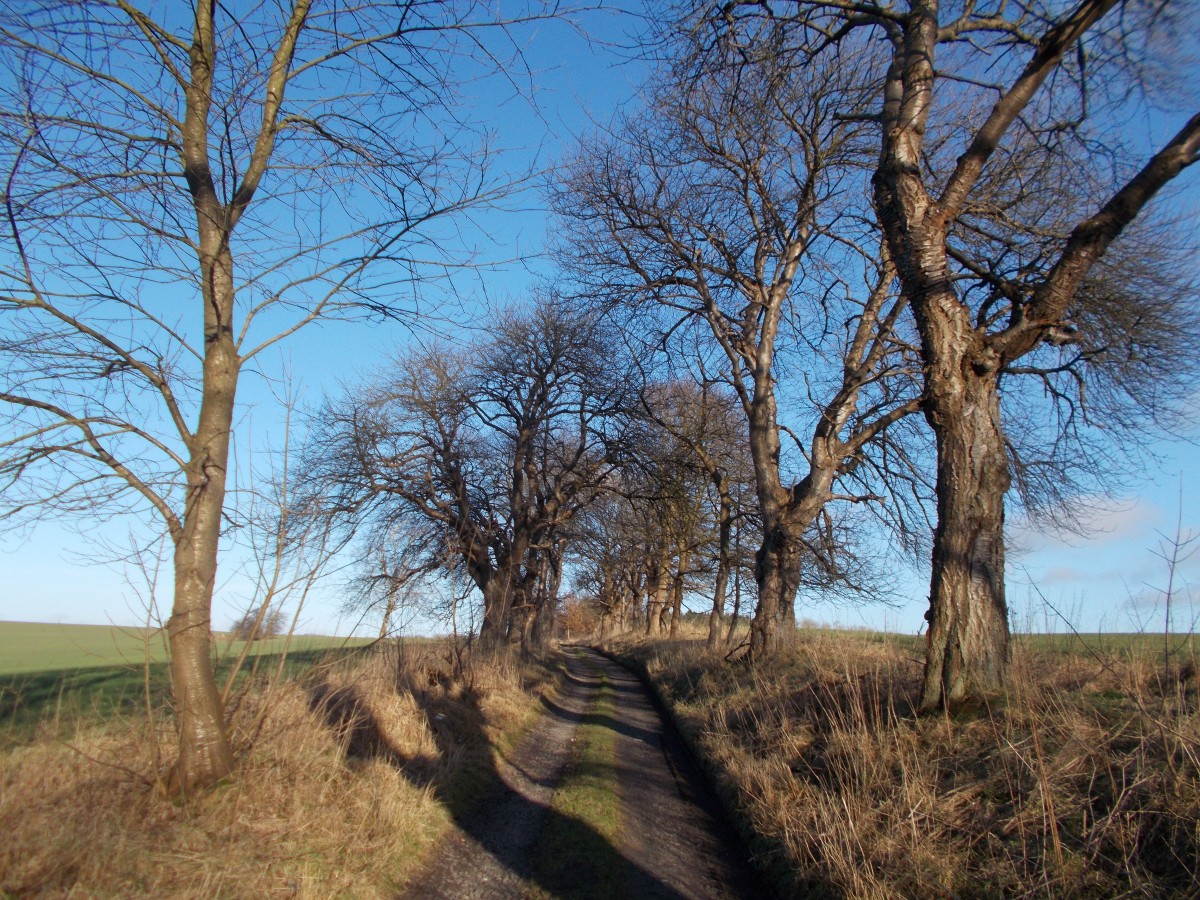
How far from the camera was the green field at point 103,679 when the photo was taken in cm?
464

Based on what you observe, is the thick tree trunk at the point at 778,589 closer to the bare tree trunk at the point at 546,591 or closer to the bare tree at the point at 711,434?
the bare tree at the point at 711,434

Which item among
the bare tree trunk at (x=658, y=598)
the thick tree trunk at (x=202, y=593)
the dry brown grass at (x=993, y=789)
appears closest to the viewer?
the dry brown grass at (x=993, y=789)

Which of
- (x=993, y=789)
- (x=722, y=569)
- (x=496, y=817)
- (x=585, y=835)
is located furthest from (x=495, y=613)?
(x=993, y=789)

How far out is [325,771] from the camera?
5.50 m

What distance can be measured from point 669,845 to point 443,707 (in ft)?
14.6

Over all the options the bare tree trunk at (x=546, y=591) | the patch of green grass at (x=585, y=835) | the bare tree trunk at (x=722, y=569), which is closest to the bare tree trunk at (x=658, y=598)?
the bare tree trunk at (x=546, y=591)

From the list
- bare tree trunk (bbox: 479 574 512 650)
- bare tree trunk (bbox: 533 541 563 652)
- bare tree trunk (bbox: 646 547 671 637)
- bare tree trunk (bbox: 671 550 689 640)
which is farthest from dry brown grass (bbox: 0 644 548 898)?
bare tree trunk (bbox: 646 547 671 637)

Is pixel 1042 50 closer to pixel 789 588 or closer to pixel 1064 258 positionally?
pixel 1064 258

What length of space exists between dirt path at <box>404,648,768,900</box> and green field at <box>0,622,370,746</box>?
76.2 inches

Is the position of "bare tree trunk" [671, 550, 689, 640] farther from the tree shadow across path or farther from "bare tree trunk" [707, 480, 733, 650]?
the tree shadow across path

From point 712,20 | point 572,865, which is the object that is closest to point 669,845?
point 572,865

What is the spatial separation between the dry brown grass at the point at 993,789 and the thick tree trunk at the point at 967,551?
306 millimetres

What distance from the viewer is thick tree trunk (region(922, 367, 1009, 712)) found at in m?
5.91

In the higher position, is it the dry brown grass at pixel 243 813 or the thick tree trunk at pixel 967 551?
the thick tree trunk at pixel 967 551
